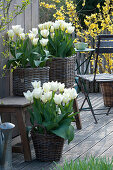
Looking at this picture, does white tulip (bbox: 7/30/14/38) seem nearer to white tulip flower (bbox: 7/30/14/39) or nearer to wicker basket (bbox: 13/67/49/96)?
white tulip flower (bbox: 7/30/14/39)

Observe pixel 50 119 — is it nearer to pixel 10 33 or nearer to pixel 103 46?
pixel 10 33

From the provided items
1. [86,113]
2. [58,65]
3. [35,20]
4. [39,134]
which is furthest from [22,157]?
[86,113]

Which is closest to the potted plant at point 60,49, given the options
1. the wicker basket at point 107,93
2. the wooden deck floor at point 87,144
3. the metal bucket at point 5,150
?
the wooden deck floor at point 87,144

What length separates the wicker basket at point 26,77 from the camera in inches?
141

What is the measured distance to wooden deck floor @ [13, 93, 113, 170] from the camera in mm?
3338

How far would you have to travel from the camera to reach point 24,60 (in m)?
3.61

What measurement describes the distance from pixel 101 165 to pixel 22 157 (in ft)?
5.96

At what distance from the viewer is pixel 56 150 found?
11.1 feet

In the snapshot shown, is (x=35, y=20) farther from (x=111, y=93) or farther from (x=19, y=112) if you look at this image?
(x=111, y=93)

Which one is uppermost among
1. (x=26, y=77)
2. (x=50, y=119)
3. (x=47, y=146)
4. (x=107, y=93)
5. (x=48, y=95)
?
(x=26, y=77)

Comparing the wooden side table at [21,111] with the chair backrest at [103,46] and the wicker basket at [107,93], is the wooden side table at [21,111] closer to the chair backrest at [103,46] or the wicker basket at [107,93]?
the chair backrest at [103,46]

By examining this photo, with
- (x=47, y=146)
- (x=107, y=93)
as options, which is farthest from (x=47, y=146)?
(x=107, y=93)

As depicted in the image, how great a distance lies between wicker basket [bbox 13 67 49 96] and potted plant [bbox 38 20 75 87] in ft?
1.22

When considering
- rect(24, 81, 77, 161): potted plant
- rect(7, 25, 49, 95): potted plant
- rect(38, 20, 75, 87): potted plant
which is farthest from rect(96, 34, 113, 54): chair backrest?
rect(24, 81, 77, 161): potted plant
